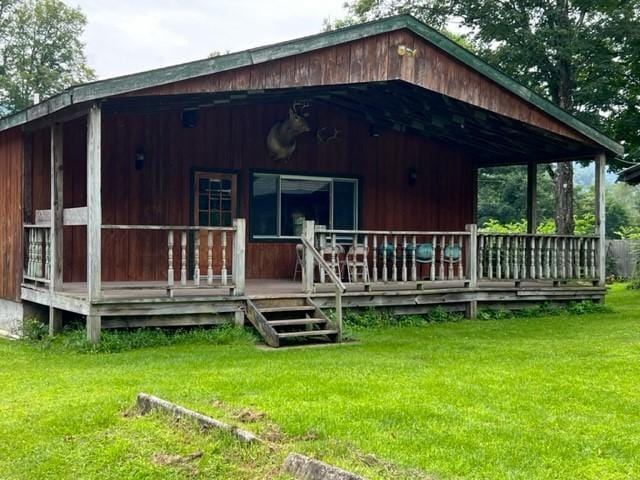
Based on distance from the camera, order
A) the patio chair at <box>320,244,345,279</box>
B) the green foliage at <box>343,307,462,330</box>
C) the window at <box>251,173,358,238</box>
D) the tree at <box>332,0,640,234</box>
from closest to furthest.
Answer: the green foliage at <box>343,307,462,330</box> < the patio chair at <box>320,244,345,279</box> < the window at <box>251,173,358,238</box> < the tree at <box>332,0,640,234</box>

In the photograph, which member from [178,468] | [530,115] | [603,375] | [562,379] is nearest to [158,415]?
[178,468]

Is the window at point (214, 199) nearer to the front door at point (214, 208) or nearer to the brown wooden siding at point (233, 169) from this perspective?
the front door at point (214, 208)

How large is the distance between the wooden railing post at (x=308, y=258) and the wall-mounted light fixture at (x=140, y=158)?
8.95 ft

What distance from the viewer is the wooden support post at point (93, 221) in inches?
291

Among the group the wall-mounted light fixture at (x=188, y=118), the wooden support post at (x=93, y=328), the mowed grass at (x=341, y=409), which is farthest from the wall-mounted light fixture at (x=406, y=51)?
the wooden support post at (x=93, y=328)

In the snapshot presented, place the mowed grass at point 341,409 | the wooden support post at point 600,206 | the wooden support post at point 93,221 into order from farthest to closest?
1. the wooden support post at point 600,206
2. the wooden support post at point 93,221
3. the mowed grass at point 341,409

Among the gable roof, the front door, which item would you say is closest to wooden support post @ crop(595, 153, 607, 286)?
the gable roof

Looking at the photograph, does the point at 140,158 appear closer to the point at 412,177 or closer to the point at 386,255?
the point at 386,255

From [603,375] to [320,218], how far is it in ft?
20.6

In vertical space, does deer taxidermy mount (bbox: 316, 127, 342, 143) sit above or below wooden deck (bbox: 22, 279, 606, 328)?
above

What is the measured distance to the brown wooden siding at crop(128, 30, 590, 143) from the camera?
7805mm

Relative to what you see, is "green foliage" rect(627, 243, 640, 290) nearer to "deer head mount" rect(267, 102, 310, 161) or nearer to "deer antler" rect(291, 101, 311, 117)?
"deer head mount" rect(267, 102, 310, 161)

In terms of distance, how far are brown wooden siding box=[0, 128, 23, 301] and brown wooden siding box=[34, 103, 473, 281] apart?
0.42 meters

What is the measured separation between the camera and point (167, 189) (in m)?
10.2
